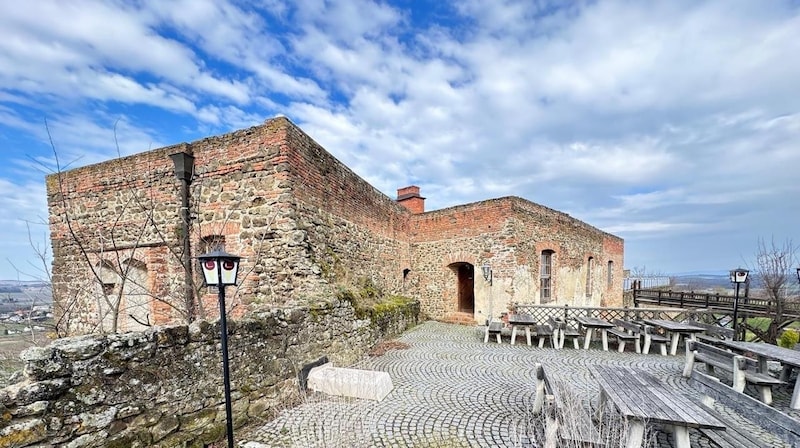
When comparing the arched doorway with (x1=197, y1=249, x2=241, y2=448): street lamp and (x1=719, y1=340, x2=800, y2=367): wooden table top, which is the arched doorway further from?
(x1=197, y1=249, x2=241, y2=448): street lamp

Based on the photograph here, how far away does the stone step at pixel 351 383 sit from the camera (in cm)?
456

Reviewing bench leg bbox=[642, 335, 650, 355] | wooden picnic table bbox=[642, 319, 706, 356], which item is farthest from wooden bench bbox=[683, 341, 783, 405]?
bench leg bbox=[642, 335, 650, 355]

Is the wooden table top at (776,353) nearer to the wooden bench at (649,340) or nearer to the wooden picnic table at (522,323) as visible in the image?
the wooden bench at (649,340)

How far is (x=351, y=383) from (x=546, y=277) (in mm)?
9018

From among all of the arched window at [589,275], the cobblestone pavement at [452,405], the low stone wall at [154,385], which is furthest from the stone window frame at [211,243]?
the arched window at [589,275]

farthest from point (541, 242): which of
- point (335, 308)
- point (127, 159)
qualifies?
point (127, 159)

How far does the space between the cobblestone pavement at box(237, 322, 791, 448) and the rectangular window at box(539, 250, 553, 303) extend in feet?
13.4

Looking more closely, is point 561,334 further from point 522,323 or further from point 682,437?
point 682,437

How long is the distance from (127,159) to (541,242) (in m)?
11.7

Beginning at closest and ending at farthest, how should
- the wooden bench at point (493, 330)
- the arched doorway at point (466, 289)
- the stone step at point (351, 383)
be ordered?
the stone step at point (351, 383) → the wooden bench at point (493, 330) → the arched doorway at point (466, 289)

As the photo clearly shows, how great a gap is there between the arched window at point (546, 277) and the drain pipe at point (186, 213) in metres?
10.0

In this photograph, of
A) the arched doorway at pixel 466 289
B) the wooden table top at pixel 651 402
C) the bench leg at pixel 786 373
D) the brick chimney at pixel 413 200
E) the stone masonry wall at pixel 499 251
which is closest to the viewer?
the wooden table top at pixel 651 402

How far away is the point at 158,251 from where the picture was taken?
6.67 m

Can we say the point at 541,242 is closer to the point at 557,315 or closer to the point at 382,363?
the point at 557,315
